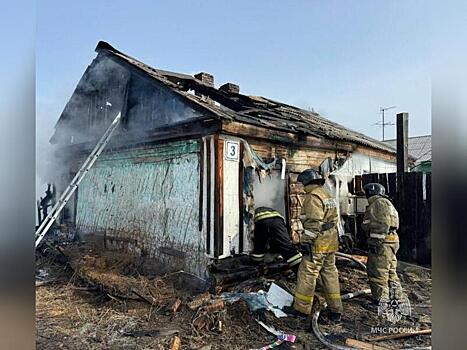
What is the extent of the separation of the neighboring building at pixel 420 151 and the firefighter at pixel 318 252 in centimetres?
90

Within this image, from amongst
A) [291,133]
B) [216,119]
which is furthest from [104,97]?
[291,133]

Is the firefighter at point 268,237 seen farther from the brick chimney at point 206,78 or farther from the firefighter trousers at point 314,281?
the brick chimney at point 206,78

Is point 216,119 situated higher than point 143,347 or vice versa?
point 216,119

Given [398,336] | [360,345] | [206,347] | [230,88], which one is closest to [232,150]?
[230,88]

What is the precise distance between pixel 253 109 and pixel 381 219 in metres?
1.83

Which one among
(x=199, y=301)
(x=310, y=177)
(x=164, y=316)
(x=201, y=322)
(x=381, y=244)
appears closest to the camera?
(x=201, y=322)

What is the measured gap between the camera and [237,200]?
3934mm

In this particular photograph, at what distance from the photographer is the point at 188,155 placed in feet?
13.4

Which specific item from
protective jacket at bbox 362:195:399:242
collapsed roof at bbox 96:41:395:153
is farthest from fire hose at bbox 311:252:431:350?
collapsed roof at bbox 96:41:395:153

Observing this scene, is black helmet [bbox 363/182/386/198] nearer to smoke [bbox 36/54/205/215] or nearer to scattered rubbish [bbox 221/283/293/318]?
scattered rubbish [bbox 221/283/293/318]

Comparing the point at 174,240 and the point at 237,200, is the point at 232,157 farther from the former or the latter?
the point at 174,240

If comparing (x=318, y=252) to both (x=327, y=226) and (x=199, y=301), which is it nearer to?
(x=327, y=226)
